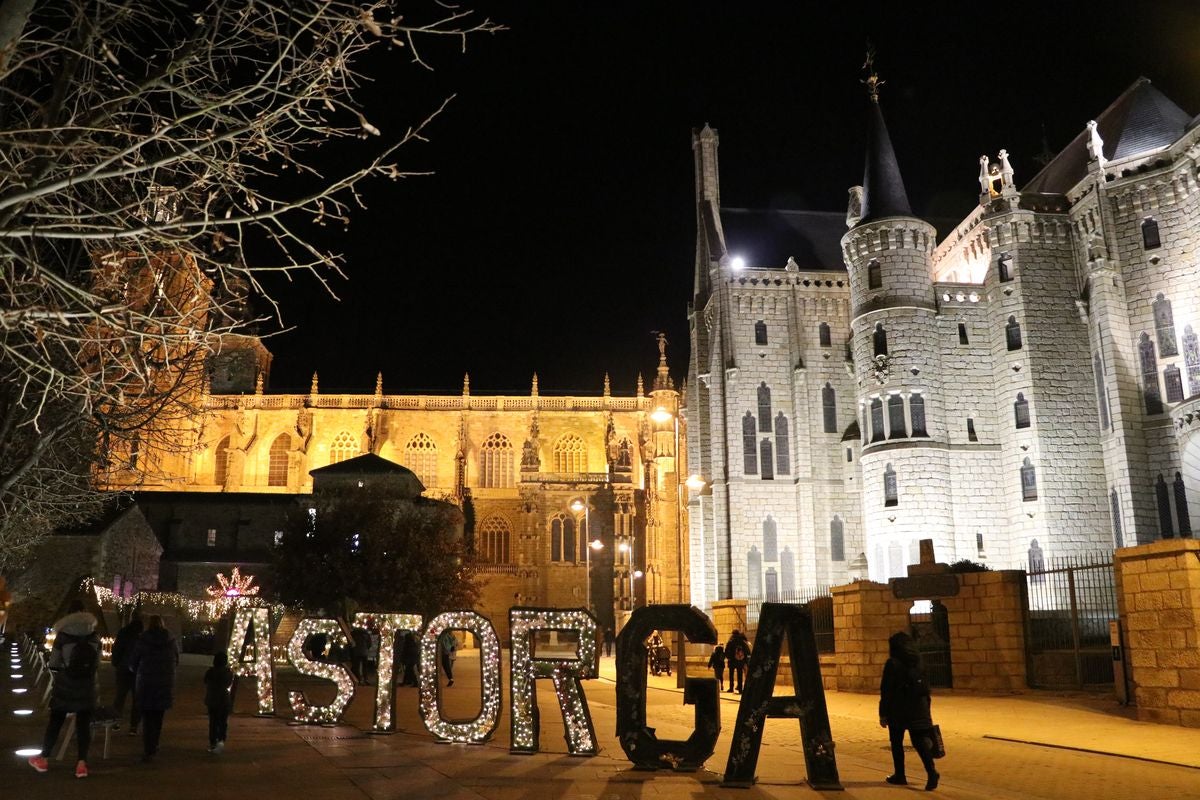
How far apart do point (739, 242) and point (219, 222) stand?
46993 millimetres

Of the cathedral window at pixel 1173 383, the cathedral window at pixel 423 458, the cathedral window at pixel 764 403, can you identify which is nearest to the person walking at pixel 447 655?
the cathedral window at pixel 764 403

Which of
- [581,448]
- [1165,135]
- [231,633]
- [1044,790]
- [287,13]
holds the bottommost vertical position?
[1044,790]

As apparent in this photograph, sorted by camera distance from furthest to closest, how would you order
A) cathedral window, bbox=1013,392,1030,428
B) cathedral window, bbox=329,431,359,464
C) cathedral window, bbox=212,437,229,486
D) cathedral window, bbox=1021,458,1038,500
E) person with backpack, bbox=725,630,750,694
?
cathedral window, bbox=329,431,359,464
cathedral window, bbox=212,437,229,486
cathedral window, bbox=1013,392,1030,428
cathedral window, bbox=1021,458,1038,500
person with backpack, bbox=725,630,750,694

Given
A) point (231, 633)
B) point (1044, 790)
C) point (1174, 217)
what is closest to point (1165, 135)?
point (1174, 217)

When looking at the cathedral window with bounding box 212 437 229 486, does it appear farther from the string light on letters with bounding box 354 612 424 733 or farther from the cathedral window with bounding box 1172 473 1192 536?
the string light on letters with bounding box 354 612 424 733

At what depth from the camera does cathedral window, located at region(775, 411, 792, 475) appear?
45.8m

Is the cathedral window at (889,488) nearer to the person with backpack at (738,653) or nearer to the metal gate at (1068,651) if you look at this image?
the metal gate at (1068,651)

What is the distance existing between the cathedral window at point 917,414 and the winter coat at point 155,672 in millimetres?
32522

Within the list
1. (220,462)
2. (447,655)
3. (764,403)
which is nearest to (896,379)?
(764,403)

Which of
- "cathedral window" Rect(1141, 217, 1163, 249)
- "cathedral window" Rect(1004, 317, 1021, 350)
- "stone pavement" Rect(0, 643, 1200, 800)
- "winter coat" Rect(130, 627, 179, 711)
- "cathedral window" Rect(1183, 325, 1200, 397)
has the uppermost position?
"cathedral window" Rect(1141, 217, 1163, 249)

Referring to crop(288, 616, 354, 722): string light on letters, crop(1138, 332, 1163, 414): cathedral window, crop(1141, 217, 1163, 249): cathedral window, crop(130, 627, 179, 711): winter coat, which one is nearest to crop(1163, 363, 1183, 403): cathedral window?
crop(1138, 332, 1163, 414): cathedral window

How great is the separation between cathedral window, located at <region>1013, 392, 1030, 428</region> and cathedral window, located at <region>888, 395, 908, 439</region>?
441 centimetres

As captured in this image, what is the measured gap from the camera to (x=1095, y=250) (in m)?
35.5

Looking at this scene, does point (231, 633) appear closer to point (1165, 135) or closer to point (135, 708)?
point (135, 708)
